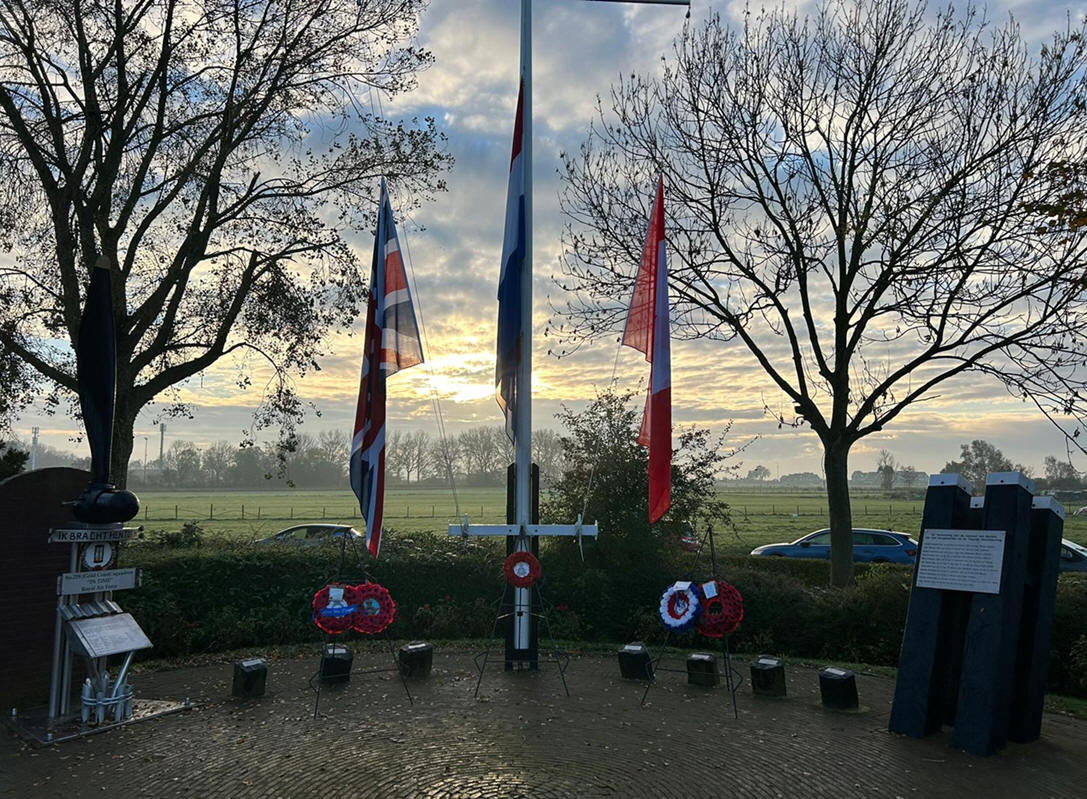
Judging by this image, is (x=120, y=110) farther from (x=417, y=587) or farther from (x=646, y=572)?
(x=646, y=572)

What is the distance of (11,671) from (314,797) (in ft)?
14.0

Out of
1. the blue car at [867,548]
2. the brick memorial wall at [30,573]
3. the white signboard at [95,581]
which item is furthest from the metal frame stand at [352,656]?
the blue car at [867,548]

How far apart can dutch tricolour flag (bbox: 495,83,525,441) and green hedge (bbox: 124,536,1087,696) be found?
362 cm

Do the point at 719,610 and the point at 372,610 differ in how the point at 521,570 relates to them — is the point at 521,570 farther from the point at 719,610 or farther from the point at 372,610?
the point at 719,610

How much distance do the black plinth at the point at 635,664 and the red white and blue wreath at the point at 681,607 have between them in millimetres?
887

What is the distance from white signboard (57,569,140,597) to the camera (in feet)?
24.3

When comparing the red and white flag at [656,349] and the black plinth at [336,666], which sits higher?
the red and white flag at [656,349]

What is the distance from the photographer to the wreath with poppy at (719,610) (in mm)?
8398

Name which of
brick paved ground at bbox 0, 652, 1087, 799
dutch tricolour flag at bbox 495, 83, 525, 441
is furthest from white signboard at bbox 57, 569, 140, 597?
dutch tricolour flag at bbox 495, 83, 525, 441

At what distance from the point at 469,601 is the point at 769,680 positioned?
5.14 meters

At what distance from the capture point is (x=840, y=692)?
8.14 m

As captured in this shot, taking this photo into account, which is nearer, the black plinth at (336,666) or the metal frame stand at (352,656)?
the metal frame stand at (352,656)

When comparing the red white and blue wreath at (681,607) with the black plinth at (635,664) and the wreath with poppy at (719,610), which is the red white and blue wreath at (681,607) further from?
the black plinth at (635,664)

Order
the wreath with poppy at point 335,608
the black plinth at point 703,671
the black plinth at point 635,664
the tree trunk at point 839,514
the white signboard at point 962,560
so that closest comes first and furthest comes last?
the white signboard at point 962,560
the wreath with poppy at point 335,608
the black plinth at point 703,671
the black plinth at point 635,664
the tree trunk at point 839,514
